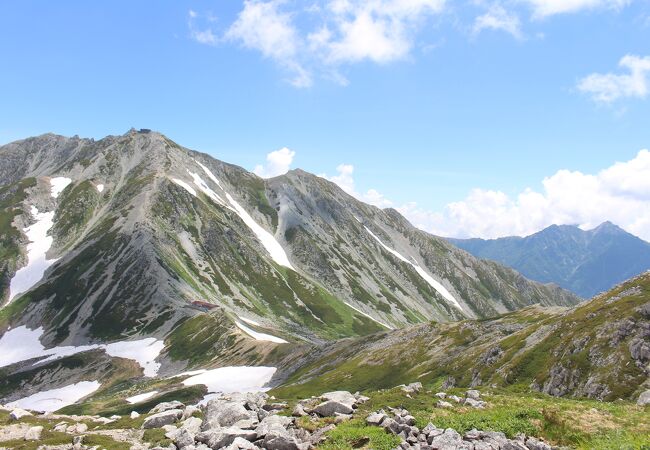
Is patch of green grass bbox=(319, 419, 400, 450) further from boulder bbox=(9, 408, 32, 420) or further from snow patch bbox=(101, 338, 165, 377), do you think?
snow patch bbox=(101, 338, 165, 377)

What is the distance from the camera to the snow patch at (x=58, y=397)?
133000 mm

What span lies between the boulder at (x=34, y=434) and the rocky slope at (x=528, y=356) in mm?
56941

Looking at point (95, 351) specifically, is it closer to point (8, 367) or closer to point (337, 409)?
point (8, 367)

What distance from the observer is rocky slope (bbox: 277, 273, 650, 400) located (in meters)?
58.1

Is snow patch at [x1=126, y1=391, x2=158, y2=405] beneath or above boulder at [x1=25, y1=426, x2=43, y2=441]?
beneath

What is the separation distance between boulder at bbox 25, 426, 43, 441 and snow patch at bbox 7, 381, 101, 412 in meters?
112

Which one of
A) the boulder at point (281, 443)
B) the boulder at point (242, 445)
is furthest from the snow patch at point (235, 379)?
the boulder at point (242, 445)

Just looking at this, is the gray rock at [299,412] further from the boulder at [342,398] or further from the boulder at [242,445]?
the boulder at [242,445]

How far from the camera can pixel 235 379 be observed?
12538 cm

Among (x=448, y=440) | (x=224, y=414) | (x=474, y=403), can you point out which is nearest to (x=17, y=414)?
(x=224, y=414)

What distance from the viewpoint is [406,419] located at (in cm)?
2469

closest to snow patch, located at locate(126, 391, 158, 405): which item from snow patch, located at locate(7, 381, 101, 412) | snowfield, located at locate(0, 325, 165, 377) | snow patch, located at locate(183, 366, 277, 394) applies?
snow patch, located at locate(183, 366, 277, 394)

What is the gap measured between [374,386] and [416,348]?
17.0 meters

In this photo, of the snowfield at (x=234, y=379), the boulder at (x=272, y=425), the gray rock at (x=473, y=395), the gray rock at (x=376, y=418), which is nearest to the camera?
the boulder at (x=272, y=425)
